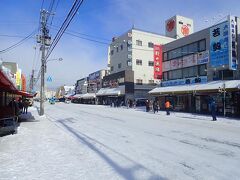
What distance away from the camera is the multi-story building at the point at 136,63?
53.3 meters

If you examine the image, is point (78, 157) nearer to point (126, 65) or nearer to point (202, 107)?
point (202, 107)

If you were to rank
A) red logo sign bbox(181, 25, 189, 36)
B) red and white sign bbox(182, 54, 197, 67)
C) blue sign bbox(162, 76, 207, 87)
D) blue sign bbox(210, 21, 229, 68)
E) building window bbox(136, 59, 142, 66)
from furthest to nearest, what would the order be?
red logo sign bbox(181, 25, 189, 36) → building window bbox(136, 59, 142, 66) → red and white sign bbox(182, 54, 197, 67) → blue sign bbox(162, 76, 207, 87) → blue sign bbox(210, 21, 229, 68)

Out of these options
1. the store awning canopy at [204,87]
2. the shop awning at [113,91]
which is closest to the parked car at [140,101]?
the shop awning at [113,91]

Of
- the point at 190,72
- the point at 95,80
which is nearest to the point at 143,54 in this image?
the point at 95,80

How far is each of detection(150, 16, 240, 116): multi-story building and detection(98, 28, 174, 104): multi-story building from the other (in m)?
15.7

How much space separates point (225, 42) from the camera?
25.7 meters

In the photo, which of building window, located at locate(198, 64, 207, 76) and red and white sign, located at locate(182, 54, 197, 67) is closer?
building window, located at locate(198, 64, 207, 76)

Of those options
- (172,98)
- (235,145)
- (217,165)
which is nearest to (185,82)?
(172,98)

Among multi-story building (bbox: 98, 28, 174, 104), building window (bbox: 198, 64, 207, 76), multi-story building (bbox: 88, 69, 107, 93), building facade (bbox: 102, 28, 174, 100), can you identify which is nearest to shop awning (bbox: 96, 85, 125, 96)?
multi-story building (bbox: 98, 28, 174, 104)

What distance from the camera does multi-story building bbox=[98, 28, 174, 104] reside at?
2100 inches

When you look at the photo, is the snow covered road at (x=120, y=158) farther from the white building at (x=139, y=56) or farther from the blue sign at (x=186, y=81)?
the white building at (x=139, y=56)

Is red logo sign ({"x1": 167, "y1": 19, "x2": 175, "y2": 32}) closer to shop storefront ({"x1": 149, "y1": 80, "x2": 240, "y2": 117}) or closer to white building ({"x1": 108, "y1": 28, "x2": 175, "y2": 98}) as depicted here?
white building ({"x1": 108, "y1": 28, "x2": 175, "y2": 98})

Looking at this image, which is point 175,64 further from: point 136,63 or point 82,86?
point 82,86

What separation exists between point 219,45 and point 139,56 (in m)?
29.0
